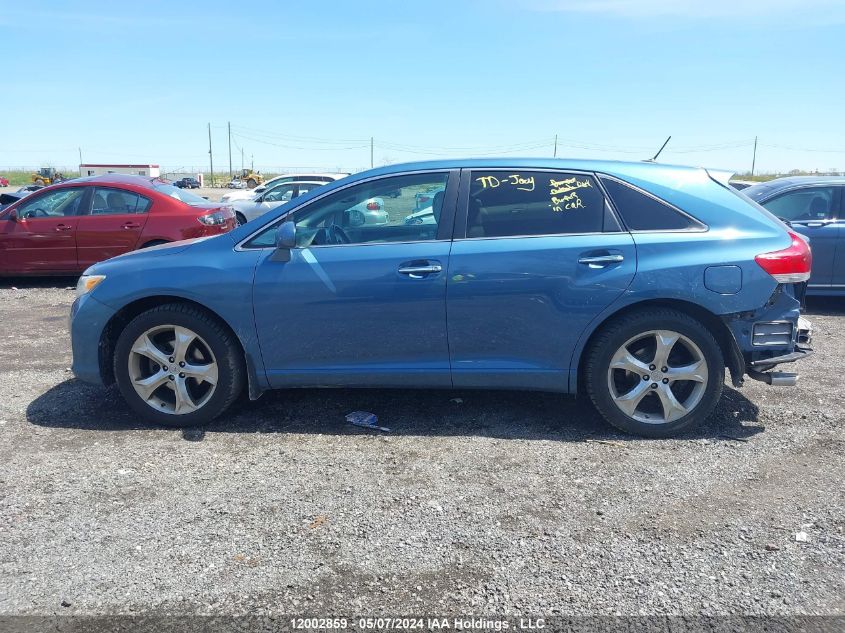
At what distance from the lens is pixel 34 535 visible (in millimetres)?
3252

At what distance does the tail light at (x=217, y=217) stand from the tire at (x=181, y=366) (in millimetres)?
5437

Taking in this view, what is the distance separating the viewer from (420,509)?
3.48 metres

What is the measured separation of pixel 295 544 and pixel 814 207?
7706mm

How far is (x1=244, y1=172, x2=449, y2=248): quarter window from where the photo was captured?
449 centimetres

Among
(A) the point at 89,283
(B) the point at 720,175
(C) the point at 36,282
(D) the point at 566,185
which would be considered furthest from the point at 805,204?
(C) the point at 36,282

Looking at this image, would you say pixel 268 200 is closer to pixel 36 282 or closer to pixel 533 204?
pixel 36 282

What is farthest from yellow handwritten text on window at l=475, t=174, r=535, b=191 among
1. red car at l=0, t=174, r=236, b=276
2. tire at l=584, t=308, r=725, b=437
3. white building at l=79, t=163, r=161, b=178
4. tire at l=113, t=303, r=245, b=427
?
white building at l=79, t=163, r=161, b=178

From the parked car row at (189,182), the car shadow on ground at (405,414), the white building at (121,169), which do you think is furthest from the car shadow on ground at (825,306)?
the parked car row at (189,182)

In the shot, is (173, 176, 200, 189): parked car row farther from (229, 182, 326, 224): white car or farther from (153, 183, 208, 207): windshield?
(153, 183, 208, 207): windshield

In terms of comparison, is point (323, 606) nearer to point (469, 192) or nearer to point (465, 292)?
point (465, 292)

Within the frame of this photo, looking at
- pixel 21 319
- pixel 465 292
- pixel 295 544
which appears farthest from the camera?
pixel 21 319

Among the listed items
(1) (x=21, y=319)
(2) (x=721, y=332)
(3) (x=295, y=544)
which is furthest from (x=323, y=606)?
(1) (x=21, y=319)

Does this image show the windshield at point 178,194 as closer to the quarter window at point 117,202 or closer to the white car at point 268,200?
the quarter window at point 117,202

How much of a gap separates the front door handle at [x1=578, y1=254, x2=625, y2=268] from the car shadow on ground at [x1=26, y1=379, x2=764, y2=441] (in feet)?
3.53
